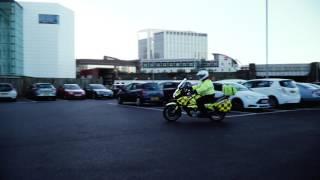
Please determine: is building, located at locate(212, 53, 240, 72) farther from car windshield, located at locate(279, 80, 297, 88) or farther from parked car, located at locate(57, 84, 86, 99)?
car windshield, located at locate(279, 80, 297, 88)

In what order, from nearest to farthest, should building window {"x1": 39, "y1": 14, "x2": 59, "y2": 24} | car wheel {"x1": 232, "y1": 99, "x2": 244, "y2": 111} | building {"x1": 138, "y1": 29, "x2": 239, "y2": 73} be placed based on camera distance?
car wheel {"x1": 232, "y1": 99, "x2": 244, "y2": 111}, building window {"x1": 39, "y1": 14, "x2": 59, "y2": 24}, building {"x1": 138, "y1": 29, "x2": 239, "y2": 73}

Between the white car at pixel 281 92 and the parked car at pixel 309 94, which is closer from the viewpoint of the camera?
the white car at pixel 281 92

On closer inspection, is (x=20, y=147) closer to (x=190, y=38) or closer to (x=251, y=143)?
(x=251, y=143)

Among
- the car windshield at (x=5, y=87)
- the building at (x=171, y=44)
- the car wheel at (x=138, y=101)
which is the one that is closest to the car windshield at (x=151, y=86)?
the car wheel at (x=138, y=101)

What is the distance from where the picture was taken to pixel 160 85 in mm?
26203

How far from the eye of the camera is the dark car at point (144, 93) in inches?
971

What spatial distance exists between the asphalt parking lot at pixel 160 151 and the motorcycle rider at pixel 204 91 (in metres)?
1.01

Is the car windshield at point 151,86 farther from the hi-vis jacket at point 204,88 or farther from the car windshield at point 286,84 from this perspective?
the hi-vis jacket at point 204,88

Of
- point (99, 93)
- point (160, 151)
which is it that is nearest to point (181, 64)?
point (99, 93)

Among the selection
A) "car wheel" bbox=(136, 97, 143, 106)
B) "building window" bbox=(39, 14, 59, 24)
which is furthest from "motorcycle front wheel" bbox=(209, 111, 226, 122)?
"building window" bbox=(39, 14, 59, 24)

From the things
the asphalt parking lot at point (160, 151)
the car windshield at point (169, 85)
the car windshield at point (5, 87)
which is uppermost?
the car windshield at point (169, 85)

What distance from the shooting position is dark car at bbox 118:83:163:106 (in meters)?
24.7

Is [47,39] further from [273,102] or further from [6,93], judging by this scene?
[273,102]

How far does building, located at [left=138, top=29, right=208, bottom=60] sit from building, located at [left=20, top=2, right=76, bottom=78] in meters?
64.3
